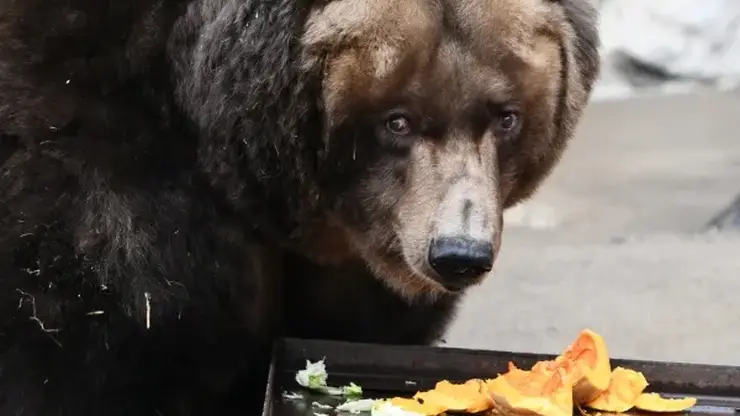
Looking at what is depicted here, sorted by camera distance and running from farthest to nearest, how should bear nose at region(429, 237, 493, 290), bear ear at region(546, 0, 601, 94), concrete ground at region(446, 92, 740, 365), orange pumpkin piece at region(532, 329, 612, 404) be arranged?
concrete ground at region(446, 92, 740, 365), bear ear at region(546, 0, 601, 94), orange pumpkin piece at region(532, 329, 612, 404), bear nose at region(429, 237, 493, 290)

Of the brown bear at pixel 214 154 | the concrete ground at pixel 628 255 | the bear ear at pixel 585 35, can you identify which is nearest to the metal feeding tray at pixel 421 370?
the brown bear at pixel 214 154

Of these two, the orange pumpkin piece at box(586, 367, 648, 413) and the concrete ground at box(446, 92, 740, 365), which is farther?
the concrete ground at box(446, 92, 740, 365)

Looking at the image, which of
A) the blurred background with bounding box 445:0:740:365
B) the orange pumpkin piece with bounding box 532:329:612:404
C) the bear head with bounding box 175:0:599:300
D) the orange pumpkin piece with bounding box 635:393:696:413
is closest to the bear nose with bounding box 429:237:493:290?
the bear head with bounding box 175:0:599:300

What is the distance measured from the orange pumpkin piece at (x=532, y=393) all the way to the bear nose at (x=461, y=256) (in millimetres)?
286

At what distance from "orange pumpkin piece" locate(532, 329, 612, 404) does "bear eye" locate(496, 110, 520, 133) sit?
0.54m

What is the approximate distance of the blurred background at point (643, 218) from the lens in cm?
457

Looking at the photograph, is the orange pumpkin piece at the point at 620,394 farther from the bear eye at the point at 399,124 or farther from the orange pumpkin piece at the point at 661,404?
the bear eye at the point at 399,124

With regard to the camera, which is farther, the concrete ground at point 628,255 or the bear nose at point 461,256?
the concrete ground at point 628,255

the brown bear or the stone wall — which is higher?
the brown bear

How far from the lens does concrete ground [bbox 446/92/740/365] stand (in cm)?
450

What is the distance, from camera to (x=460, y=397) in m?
2.42

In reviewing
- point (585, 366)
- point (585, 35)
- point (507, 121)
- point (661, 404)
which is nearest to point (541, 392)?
point (585, 366)

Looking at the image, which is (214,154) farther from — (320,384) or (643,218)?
(643,218)

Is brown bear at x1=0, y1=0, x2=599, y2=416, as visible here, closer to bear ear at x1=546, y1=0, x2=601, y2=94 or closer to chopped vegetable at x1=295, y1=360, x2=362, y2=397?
bear ear at x1=546, y1=0, x2=601, y2=94
